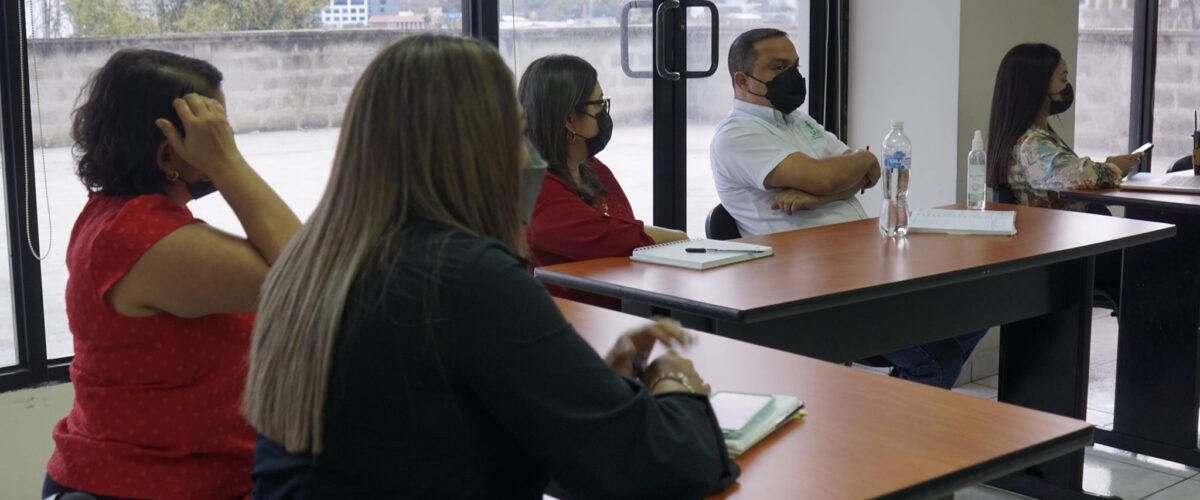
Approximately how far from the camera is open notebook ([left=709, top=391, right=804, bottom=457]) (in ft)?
5.20

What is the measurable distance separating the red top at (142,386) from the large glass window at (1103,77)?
4.99 metres

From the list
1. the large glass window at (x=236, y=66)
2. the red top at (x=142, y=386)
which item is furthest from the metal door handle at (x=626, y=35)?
the red top at (x=142, y=386)

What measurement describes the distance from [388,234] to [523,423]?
0.24m

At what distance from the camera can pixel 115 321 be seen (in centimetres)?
167

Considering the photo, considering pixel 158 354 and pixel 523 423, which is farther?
pixel 158 354

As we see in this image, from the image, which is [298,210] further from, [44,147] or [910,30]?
[910,30]

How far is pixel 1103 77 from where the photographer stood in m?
5.98

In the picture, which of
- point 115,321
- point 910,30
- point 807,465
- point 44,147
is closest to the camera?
point 807,465

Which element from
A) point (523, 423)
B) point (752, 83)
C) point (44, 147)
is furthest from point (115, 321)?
point (752, 83)

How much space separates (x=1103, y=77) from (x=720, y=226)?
10.9 feet

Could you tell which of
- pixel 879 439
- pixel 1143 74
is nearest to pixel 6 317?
pixel 879 439

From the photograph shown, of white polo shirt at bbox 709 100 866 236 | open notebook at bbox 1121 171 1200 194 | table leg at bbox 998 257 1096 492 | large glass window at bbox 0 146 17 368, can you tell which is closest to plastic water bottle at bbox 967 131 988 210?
white polo shirt at bbox 709 100 866 236

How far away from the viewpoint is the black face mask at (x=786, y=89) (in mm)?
3811

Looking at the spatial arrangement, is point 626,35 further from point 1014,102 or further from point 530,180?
point 530,180
